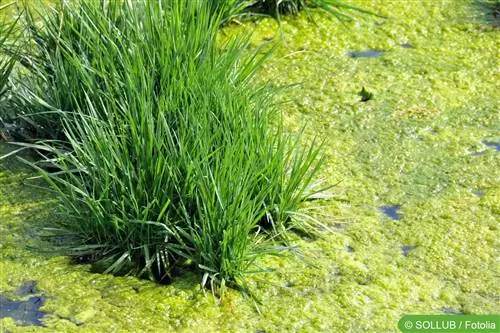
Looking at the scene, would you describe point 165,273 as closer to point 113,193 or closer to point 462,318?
point 113,193

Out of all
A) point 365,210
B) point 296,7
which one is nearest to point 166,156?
point 365,210

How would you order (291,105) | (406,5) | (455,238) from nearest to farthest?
1. (455,238)
2. (291,105)
3. (406,5)

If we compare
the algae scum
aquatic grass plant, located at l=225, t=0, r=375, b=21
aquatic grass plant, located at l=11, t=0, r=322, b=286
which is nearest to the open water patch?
the algae scum

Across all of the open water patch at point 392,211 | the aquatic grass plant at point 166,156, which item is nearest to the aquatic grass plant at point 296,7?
the aquatic grass plant at point 166,156

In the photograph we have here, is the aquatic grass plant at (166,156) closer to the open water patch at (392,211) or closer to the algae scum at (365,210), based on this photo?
the algae scum at (365,210)

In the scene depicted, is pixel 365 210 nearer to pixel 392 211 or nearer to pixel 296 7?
pixel 392 211

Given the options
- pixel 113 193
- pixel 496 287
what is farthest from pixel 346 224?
pixel 113 193
